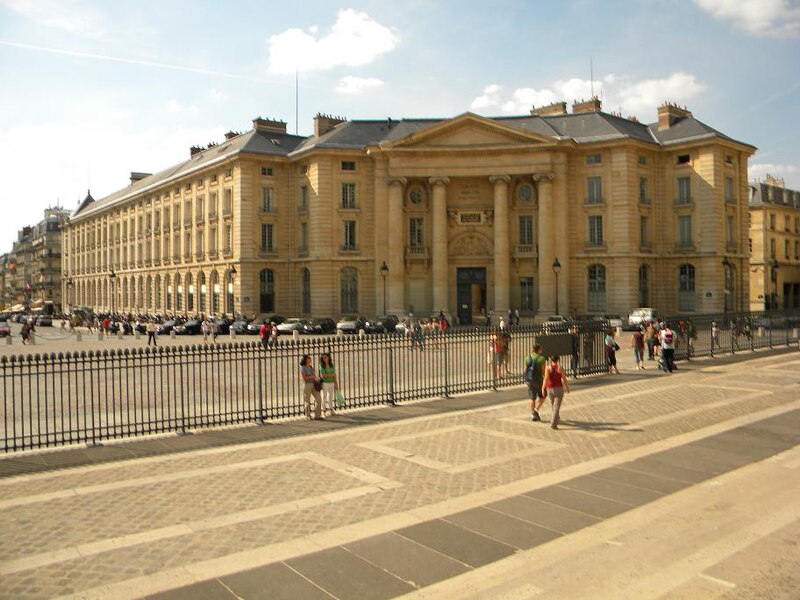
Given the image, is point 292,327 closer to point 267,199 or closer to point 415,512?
point 267,199

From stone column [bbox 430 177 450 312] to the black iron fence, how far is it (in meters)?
28.2

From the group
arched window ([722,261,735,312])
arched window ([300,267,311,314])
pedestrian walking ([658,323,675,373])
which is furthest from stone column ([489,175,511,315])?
pedestrian walking ([658,323,675,373])

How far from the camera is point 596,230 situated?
53.4m

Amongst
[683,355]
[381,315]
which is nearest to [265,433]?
[683,355]

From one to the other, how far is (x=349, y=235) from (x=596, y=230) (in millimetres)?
19802

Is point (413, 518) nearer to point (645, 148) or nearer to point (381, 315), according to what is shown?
point (381, 315)

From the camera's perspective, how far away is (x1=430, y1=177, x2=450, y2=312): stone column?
53219 millimetres

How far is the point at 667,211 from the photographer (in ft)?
180

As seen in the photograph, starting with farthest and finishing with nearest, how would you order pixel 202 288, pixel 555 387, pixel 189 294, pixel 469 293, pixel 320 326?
pixel 189 294 → pixel 202 288 → pixel 469 293 → pixel 320 326 → pixel 555 387

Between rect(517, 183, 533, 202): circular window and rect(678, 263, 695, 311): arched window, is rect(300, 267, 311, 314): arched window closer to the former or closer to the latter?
rect(517, 183, 533, 202): circular window

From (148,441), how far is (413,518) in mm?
6767

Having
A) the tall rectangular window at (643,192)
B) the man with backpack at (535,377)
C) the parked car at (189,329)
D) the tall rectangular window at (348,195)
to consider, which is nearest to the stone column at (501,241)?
the tall rectangular window at (643,192)

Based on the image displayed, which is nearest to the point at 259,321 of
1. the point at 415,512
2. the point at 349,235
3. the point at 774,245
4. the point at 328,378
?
the point at 349,235

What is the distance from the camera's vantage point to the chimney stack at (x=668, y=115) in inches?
2222
